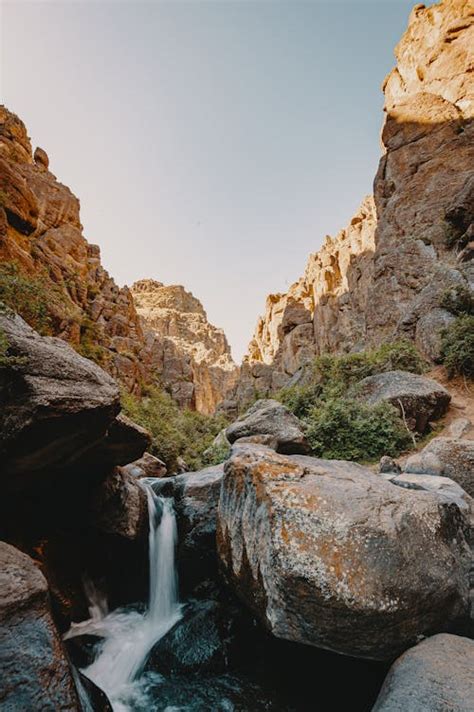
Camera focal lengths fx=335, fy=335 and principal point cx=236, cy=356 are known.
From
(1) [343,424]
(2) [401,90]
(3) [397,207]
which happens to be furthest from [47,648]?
(2) [401,90]

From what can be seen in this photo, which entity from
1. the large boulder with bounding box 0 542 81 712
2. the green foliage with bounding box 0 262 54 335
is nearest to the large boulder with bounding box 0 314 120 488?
the large boulder with bounding box 0 542 81 712

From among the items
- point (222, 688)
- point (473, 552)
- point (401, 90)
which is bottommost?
point (222, 688)

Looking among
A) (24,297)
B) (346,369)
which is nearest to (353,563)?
(24,297)

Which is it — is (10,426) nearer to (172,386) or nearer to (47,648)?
(47,648)

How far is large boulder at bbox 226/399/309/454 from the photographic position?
1048 centimetres

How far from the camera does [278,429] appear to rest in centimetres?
1101

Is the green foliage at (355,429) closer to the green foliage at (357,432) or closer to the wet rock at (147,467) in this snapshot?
the green foliage at (357,432)

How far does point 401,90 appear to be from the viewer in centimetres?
3212

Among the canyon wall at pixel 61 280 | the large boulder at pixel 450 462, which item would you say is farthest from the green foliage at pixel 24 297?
the large boulder at pixel 450 462

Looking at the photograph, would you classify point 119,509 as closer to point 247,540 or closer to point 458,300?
point 247,540

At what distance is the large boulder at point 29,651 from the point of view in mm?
3033

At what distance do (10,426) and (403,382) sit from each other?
1137 cm

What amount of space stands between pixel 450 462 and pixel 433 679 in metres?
4.83

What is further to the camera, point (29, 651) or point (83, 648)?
point (83, 648)
